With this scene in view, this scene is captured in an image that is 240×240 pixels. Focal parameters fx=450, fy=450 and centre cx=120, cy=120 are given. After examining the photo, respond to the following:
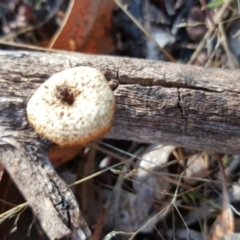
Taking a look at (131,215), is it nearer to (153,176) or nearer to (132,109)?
(153,176)

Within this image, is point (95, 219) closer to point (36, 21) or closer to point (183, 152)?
point (183, 152)

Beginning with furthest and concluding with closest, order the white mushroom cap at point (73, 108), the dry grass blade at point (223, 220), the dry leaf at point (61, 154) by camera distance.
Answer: the dry leaf at point (61, 154) < the dry grass blade at point (223, 220) < the white mushroom cap at point (73, 108)

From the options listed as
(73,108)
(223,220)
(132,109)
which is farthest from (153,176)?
(73,108)

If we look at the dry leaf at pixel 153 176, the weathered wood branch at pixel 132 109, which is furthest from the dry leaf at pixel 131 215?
the weathered wood branch at pixel 132 109

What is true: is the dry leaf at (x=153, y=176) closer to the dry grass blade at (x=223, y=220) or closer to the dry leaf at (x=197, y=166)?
the dry leaf at (x=197, y=166)

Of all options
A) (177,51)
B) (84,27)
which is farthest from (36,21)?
(177,51)

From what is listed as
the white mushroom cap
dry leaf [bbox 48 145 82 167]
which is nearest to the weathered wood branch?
the white mushroom cap
